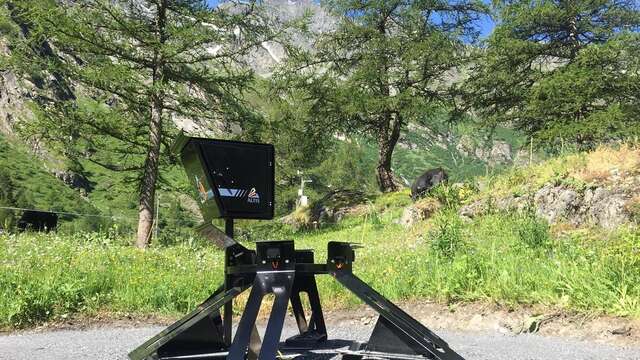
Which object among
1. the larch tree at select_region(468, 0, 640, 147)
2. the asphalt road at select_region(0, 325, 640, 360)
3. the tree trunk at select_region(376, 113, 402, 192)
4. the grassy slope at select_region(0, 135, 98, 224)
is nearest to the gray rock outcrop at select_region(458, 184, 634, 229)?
the asphalt road at select_region(0, 325, 640, 360)

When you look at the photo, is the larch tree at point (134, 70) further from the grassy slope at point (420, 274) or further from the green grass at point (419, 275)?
the green grass at point (419, 275)

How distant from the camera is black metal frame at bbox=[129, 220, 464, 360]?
249 centimetres

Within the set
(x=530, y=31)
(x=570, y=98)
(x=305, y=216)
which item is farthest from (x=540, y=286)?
(x=530, y=31)

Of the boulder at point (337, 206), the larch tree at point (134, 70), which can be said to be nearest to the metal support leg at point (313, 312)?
the larch tree at point (134, 70)

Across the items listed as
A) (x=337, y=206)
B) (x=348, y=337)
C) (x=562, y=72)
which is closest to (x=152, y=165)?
(x=337, y=206)

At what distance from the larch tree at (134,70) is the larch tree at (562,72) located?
14279 mm

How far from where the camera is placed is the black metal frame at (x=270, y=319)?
2.49 m

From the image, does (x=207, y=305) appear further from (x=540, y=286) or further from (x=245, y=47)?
(x=245, y=47)

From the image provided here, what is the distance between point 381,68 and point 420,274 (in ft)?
65.0

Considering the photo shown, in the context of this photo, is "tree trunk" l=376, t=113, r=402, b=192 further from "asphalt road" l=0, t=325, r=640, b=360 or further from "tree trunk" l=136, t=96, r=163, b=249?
"asphalt road" l=0, t=325, r=640, b=360

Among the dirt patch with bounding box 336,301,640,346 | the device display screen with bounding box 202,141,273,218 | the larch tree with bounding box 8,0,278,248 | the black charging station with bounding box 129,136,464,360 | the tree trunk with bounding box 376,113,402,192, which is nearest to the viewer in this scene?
the black charging station with bounding box 129,136,464,360

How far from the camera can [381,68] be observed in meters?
25.3

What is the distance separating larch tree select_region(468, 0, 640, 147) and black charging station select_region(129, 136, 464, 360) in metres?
21.7

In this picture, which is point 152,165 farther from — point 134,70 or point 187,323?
point 187,323
